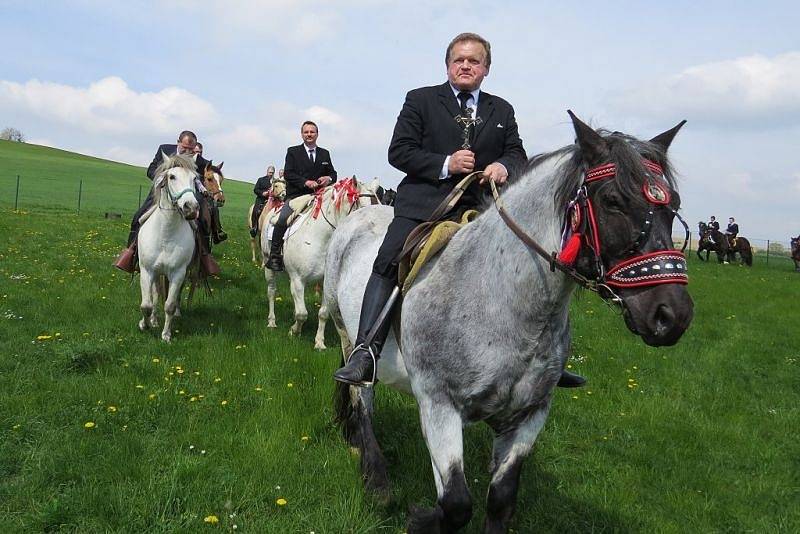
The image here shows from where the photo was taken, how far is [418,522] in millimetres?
3514

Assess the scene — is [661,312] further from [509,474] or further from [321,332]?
[321,332]

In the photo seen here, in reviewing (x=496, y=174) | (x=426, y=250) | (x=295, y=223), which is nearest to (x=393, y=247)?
(x=426, y=250)

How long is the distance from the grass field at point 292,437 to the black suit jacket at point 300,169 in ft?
8.77

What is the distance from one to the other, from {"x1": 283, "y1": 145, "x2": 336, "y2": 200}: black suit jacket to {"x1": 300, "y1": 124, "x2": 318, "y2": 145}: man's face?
0.19 m

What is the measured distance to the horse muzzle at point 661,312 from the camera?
2635 millimetres

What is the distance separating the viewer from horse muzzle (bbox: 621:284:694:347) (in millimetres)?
2635

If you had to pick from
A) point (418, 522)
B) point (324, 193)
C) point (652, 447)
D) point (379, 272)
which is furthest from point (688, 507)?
point (324, 193)

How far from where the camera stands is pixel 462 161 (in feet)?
12.8

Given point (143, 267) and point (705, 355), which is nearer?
point (143, 267)

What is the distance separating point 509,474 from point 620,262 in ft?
5.05

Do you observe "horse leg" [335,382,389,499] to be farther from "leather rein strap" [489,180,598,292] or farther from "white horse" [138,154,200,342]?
"white horse" [138,154,200,342]

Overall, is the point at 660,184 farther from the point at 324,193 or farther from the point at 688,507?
the point at 324,193

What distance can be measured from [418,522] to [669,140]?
2399 millimetres

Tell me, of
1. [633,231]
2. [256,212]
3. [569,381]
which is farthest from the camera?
[256,212]
